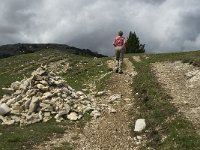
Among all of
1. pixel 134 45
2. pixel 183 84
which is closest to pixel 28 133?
pixel 183 84

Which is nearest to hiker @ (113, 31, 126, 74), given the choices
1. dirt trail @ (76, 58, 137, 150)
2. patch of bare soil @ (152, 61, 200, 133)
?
patch of bare soil @ (152, 61, 200, 133)

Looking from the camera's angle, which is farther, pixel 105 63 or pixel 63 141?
pixel 105 63

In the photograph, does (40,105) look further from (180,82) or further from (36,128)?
(180,82)

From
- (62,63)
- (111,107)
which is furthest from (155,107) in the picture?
(62,63)

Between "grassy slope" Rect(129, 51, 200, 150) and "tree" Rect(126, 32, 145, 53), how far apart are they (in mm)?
71635

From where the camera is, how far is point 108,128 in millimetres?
22438

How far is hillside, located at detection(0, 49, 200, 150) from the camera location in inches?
773

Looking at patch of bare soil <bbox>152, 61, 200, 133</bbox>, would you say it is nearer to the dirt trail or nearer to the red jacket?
the dirt trail

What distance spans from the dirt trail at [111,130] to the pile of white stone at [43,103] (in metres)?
1.23

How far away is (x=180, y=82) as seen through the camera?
3169 centimetres

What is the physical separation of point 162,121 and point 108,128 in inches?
124

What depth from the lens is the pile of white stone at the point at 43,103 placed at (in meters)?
24.3

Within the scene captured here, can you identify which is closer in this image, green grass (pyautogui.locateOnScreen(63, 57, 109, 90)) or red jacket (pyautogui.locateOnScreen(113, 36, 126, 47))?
green grass (pyautogui.locateOnScreen(63, 57, 109, 90))

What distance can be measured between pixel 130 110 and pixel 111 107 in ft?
5.25
